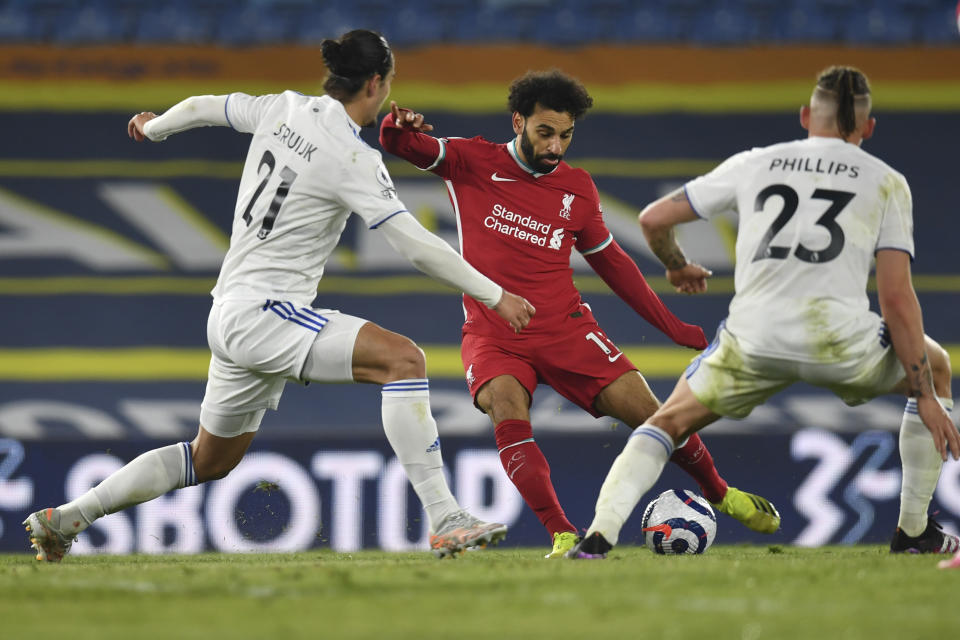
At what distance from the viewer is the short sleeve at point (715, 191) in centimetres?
454

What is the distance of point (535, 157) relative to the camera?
19.0 ft

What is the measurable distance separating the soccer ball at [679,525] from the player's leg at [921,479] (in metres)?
0.84

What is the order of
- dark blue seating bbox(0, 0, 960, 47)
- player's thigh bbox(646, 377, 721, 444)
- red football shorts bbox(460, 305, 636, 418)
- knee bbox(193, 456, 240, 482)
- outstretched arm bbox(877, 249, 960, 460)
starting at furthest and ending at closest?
dark blue seating bbox(0, 0, 960, 47), red football shorts bbox(460, 305, 636, 418), knee bbox(193, 456, 240, 482), player's thigh bbox(646, 377, 721, 444), outstretched arm bbox(877, 249, 960, 460)

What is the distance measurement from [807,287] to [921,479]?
109cm

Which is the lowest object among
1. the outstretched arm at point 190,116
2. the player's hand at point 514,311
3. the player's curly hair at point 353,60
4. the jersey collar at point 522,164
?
the player's hand at point 514,311

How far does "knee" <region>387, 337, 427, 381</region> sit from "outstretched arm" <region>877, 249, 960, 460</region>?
1662 mm

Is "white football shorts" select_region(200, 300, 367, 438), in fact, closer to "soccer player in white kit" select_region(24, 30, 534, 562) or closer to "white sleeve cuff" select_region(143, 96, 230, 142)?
"soccer player in white kit" select_region(24, 30, 534, 562)

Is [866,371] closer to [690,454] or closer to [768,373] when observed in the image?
[768,373]

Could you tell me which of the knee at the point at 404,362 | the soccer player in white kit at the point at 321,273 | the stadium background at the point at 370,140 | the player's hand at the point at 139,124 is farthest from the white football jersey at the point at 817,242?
the stadium background at the point at 370,140

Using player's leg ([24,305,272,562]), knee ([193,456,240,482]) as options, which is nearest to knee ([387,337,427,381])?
player's leg ([24,305,272,562])

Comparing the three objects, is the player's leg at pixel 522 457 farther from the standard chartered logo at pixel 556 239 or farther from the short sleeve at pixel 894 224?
the short sleeve at pixel 894 224

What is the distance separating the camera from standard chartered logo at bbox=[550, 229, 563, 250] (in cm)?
589

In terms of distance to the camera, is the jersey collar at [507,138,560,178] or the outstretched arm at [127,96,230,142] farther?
the jersey collar at [507,138,560,178]

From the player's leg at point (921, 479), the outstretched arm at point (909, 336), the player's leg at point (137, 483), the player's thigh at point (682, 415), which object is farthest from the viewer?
the player's leg at point (137, 483)
